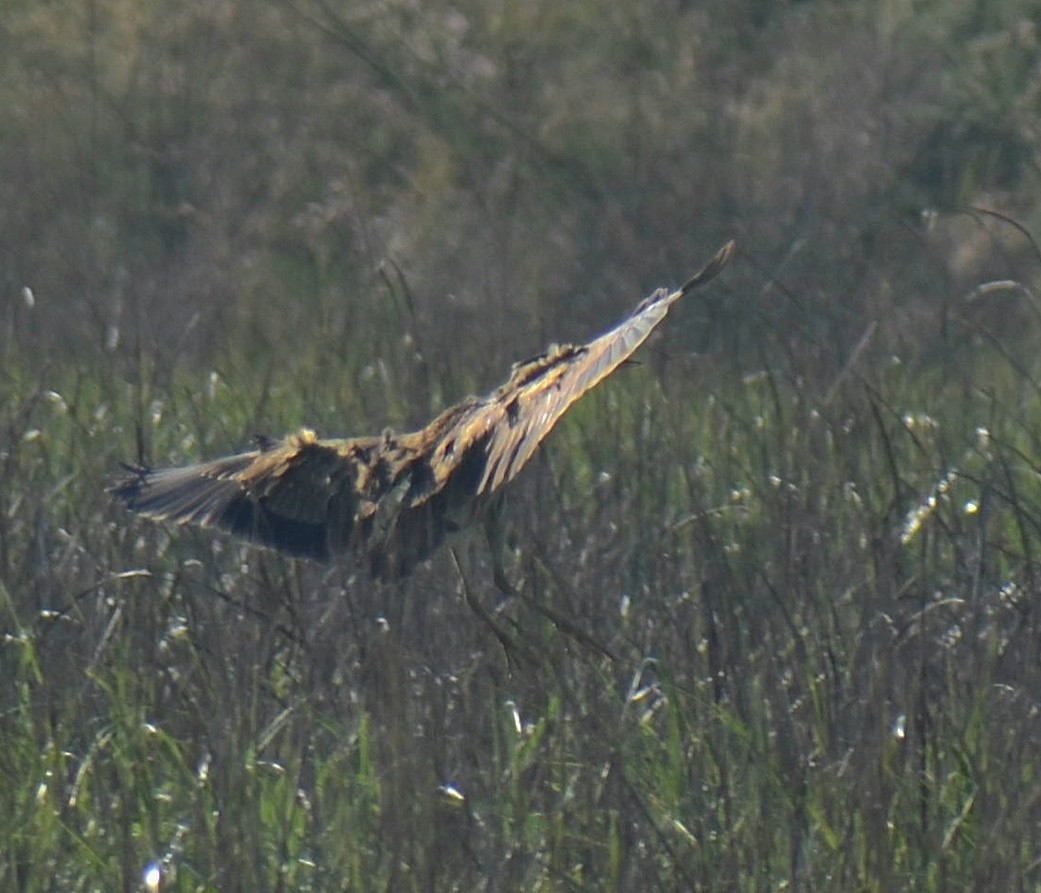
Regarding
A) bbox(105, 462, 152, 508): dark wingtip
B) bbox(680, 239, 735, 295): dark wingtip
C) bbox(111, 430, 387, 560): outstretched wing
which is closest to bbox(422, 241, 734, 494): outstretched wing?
bbox(680, 239, 735, 295): dark wingtip

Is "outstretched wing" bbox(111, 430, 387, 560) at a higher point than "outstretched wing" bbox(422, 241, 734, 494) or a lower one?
lower

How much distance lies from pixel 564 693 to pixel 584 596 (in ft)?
3.08

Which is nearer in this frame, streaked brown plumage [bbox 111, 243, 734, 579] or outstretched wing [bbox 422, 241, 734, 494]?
outstretched wing [bbox 422, 241, 734, 494]

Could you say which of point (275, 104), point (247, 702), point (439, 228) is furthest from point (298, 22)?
point (247, 702)

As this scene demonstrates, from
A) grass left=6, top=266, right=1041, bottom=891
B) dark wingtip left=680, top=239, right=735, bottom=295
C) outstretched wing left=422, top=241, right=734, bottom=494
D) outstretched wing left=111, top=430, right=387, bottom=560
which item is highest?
dark wingtip left=680, top=239, right=735, bottom=295

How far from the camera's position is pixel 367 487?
3725 mm

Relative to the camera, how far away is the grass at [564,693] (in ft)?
10.00

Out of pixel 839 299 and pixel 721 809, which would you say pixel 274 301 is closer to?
pixel 839 299

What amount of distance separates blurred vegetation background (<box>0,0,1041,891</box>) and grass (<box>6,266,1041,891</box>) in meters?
0.01

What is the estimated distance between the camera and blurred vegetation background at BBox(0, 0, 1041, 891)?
3.11 m

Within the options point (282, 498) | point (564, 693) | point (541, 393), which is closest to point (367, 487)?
point (282, 498)

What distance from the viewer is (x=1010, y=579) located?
435cm

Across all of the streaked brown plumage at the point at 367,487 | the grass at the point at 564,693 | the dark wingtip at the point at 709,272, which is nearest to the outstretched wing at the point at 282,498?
the streaked brown plumage at the point at 367,487

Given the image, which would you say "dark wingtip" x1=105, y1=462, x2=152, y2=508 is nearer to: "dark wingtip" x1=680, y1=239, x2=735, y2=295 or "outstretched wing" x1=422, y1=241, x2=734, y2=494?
"outstretched wing" x1=422, y1=241, x2=734, y2=494
